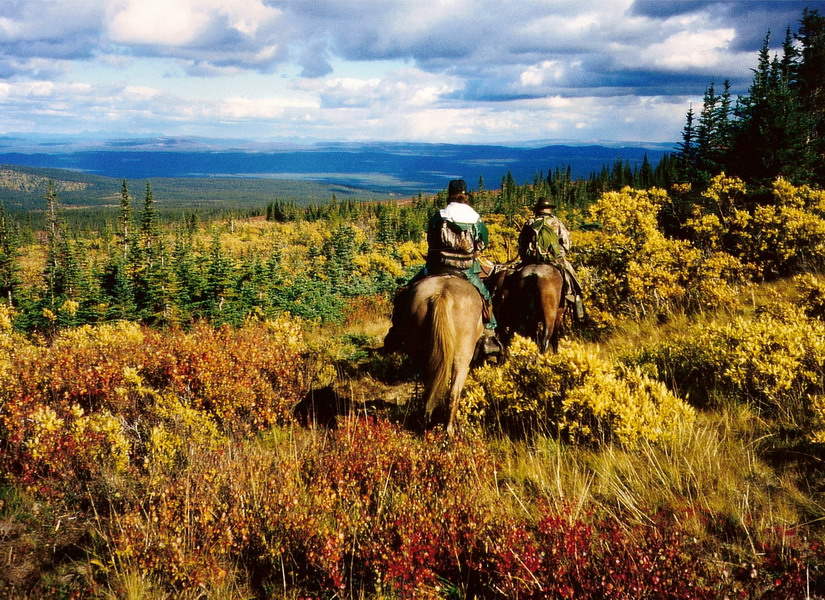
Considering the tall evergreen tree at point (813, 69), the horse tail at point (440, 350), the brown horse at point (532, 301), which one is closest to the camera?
the horse tail at point (440, 350)

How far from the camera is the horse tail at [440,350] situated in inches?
193

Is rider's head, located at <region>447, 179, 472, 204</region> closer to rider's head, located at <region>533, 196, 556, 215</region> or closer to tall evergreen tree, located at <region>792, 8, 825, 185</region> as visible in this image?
rider's head, located at <region>533, 196, 556, 215</region>

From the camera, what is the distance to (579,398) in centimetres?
430

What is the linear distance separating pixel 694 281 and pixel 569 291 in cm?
362

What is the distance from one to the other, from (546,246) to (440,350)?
3.65m

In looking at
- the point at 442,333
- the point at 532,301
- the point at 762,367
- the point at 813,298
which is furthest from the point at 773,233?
the point at 442,333

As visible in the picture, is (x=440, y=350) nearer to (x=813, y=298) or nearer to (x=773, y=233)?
(x=813, y=298)

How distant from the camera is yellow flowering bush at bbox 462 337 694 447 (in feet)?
13.6

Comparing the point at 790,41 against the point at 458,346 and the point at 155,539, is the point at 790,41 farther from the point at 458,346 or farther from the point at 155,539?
the point at 155,539

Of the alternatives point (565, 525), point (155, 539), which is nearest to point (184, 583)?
point (155, 539)

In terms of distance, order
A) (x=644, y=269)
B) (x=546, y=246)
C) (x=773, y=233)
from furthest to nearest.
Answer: (x=773, y=233) < (x=644, y=269) < (x=546, y=246)

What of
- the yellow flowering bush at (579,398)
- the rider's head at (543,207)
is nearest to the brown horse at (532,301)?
the rider's head at (543,207)

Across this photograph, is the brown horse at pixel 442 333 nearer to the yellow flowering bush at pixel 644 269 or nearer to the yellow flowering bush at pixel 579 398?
the yellow flowering bush at pixel 579 398

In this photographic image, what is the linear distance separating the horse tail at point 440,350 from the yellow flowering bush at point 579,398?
37 cm
